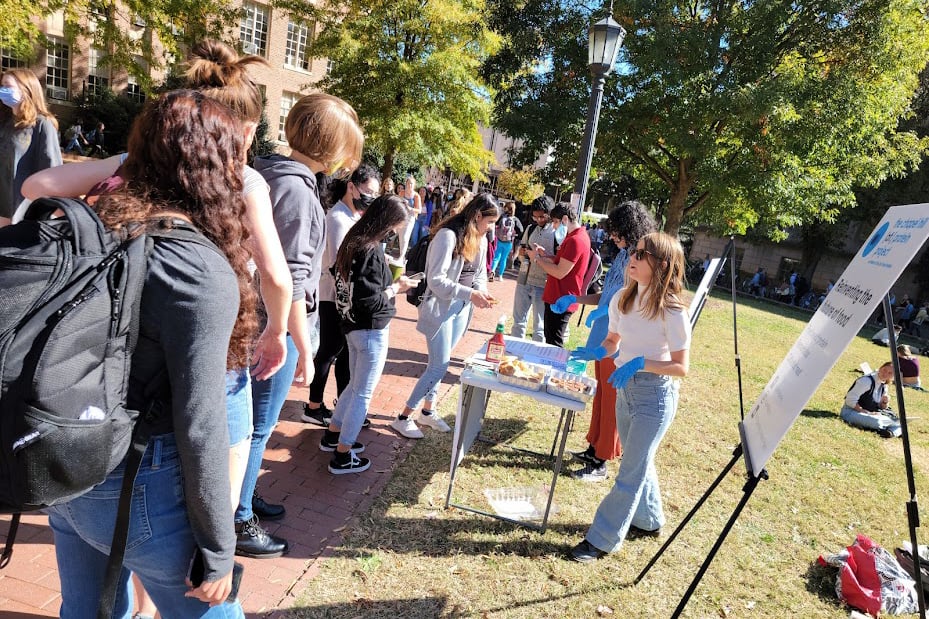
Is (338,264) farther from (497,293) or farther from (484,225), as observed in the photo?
(497,293)

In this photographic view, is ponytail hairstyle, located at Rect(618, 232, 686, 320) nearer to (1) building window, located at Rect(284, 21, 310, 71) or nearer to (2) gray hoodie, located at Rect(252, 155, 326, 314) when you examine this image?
(2) gray hoodie, located at Rect(252, 155, 326, 314)

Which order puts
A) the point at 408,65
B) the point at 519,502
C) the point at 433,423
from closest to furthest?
1. the point at 519,502
2. the point at 433,423
3. the point at 408,65

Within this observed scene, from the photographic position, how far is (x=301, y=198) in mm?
2471

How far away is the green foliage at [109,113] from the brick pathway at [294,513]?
24.7 metres

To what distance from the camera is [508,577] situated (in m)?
3.28

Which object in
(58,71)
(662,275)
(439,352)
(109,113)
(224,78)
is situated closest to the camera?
(224,78)

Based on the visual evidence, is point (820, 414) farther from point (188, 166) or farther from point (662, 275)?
point (188, 166)

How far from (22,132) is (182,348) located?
3852mm

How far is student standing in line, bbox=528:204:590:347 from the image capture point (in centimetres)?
579

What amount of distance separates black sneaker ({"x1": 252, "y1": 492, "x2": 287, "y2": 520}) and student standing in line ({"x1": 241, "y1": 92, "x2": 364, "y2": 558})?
631 mm

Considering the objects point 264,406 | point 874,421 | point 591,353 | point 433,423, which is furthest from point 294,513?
point 874,421

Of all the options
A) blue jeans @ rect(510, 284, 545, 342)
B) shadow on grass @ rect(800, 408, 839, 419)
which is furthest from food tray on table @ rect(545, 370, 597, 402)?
shadow on grass @ rect(800, 408, 839, 419)

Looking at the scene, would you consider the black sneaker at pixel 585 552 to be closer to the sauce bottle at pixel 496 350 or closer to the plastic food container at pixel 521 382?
the plastic food container at pixel 521 382

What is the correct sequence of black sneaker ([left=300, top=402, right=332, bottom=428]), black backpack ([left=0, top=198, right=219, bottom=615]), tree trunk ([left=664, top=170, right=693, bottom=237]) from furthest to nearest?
tree trunk ([left=664, top=170, right=693, bottom=237]) < black sneaker ([left=300, top=402, right=332, bottom=428]) < black backpack ([left=0, top=198, right=219, bottom=615])
